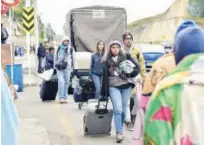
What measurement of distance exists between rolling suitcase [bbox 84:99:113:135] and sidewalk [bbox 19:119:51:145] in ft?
2.24

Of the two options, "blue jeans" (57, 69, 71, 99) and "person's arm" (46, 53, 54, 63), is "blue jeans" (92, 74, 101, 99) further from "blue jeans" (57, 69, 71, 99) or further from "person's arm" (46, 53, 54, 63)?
"person's arm" (46, 53, 54, 63)

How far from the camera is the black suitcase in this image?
14.4m

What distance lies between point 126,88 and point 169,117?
5910mm

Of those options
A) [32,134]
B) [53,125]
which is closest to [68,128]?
→ [53,125]

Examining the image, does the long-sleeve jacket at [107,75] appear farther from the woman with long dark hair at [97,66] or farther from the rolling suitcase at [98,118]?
the woman with long dark hair at [97,66]

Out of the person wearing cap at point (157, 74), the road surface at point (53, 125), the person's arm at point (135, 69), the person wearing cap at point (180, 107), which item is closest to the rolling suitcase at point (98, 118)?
the road surface at point (53, 125)

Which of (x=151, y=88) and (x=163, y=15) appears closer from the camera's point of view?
(x=151, y=88)

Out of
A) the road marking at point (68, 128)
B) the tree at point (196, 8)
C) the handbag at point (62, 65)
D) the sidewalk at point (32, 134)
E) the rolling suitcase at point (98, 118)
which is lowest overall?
the road marking at point (68, 128)

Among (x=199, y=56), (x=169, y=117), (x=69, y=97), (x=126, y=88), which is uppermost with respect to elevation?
(x=199, y=56)

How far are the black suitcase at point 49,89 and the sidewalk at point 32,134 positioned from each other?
3.96m

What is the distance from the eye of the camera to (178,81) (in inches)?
112

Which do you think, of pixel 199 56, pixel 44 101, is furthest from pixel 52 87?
pixel 199 56

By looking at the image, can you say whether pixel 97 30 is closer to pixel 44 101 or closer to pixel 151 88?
pixel 44 101

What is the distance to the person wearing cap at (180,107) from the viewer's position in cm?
280
